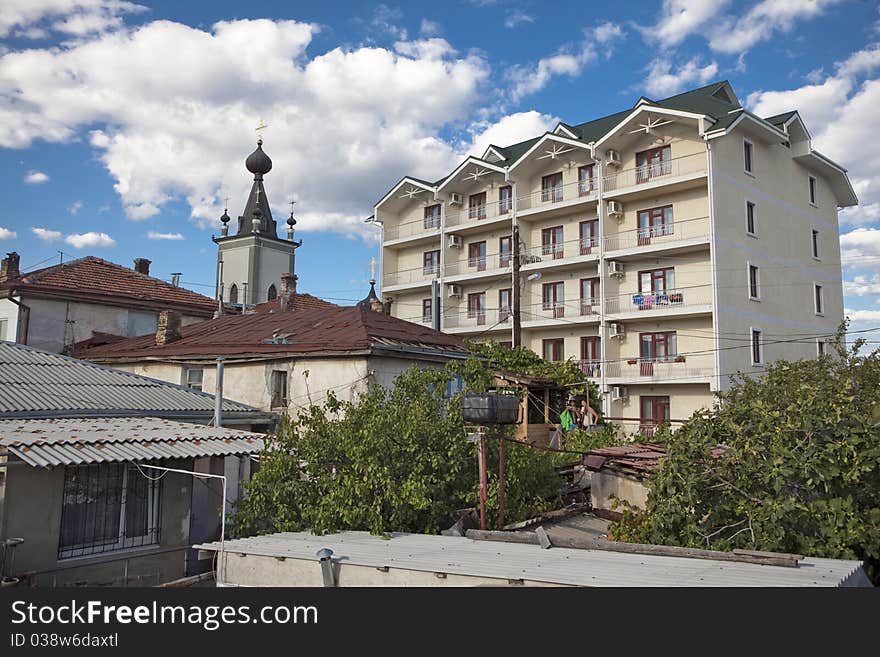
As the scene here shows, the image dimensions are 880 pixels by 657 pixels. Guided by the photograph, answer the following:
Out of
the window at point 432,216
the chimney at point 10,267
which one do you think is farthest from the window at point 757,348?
the chimney at point 10,267

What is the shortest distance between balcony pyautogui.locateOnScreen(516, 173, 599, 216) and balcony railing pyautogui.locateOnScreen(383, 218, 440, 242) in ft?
19.2

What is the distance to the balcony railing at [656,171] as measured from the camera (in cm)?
3119

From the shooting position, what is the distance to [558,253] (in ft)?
119

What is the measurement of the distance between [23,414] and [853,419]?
14.1 metres

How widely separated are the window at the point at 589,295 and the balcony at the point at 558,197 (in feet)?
13.0

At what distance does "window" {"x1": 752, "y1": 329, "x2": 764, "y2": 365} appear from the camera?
3124 cm

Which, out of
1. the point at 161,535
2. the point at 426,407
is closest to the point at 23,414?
the point at 161,535

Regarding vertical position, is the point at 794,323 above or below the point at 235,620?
above

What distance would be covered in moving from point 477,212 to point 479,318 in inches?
239

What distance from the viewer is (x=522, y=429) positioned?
21.0 metres

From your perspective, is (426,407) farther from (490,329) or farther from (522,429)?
(490,329)

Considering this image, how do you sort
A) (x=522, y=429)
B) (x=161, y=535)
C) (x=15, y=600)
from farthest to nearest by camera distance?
(x=522, y=429) → (x=161, y=535) → (x=15, y=600)

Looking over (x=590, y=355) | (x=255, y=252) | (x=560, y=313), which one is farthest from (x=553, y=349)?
(x=255, y=252)

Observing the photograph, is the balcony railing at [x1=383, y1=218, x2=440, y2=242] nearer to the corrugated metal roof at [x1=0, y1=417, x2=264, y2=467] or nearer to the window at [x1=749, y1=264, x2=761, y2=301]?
the window at [x1=749, y1=264, x2=761, y2=301]
